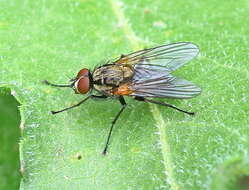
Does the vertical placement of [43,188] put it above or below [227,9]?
below

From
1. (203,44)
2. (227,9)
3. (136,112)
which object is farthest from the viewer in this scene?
(227,9)

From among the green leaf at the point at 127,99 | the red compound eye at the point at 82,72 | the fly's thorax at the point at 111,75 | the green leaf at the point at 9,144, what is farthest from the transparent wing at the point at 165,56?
the green leaf at the point at 9,144

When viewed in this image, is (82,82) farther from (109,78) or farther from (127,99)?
(127,99)

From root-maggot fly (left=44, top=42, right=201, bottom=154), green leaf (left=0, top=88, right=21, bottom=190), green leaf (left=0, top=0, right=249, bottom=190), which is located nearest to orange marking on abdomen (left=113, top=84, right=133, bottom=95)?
root-maggot fly (left=44, top=42, right=201, bottom=154)

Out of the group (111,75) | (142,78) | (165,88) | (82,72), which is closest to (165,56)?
(142,78)

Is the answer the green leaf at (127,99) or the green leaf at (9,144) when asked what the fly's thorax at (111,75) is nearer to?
the green leaf at (127,99)

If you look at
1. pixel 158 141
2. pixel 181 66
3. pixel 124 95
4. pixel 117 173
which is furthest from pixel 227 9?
pixel 117 173

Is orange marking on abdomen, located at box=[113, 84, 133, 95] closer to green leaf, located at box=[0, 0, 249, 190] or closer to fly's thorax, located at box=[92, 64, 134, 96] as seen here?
fly's thorax, located at box=[92, 64, 134, 96]

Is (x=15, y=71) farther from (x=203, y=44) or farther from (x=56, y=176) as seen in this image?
(x=203, y=44)
